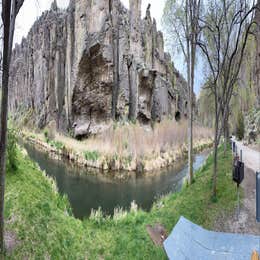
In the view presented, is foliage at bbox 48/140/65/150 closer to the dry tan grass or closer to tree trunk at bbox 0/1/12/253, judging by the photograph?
the dry tan grass

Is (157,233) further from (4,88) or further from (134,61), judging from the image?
(134,61)

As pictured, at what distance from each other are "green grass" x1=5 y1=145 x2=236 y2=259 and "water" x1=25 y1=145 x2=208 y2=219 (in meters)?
2.28

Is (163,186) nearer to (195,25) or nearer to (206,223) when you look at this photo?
(206,223)

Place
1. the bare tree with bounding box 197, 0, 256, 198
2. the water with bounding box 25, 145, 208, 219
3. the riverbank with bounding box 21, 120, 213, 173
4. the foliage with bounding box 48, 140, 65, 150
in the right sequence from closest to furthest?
the bare tree with bounding box 197, 0, 256, 198 < the water with bounding box 25, 145, 208, 219 < the riverbank with bounding box 21, 120, 213, 173 < the foliage with bounding box 48, 140, 65, 150

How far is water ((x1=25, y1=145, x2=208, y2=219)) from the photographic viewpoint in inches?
430

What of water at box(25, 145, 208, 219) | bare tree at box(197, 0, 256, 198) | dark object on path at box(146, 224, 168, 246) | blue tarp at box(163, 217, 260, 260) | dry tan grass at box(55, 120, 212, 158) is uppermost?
bare tree at box(197, 0, 256, 198)

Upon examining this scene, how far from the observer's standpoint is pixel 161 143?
20.5 m

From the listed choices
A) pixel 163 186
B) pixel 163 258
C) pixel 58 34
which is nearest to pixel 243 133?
pixel 163 186

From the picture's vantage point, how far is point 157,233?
22.7 feet

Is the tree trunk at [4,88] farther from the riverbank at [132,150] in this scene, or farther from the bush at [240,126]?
the bush at [240,126]

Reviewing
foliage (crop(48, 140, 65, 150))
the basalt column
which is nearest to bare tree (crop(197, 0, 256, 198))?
foliage (crop(48, 140, 65, 150))

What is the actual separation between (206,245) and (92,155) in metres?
14.3

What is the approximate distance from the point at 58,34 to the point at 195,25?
37377mm

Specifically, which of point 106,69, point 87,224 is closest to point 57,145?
point 106,69
